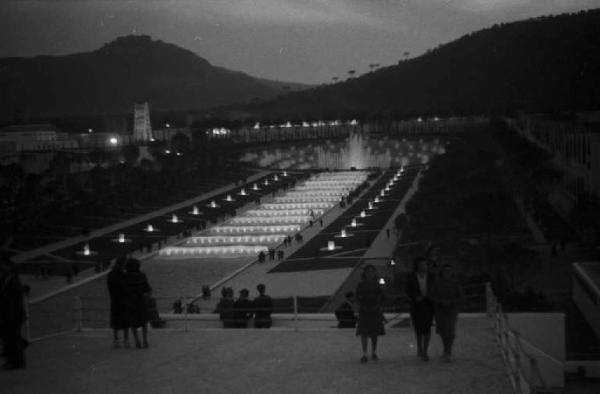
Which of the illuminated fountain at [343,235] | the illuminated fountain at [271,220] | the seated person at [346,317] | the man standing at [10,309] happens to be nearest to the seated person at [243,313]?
the seated person at [346,317]

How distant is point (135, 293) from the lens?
7363 millimetres

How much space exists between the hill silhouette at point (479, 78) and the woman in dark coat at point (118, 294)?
68.3 m

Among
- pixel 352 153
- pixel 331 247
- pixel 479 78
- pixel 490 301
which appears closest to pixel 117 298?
pixel 490 301

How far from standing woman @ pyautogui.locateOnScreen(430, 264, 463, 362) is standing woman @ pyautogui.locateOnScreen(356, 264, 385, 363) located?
1.57ft

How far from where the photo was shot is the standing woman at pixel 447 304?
6.43 meters

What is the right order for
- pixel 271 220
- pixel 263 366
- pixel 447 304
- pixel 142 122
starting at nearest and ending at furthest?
pixel 447 304
pixel 263 366
pixel 271 220
pixel 142 122

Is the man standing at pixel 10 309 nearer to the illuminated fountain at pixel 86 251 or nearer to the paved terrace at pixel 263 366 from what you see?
the paved terrace at pixel 263 366

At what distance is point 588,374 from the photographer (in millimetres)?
8711

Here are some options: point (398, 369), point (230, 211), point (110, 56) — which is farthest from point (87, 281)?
point (110, 56)

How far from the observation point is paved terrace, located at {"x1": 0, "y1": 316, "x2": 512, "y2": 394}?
602 cm

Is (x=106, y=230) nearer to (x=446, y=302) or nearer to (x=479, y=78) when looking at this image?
(x=446, y=302)

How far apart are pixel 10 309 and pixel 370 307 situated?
10.4 feet

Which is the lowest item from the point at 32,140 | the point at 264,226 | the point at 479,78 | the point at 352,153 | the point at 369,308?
the point at 264,226

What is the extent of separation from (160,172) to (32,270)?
2487 cm
